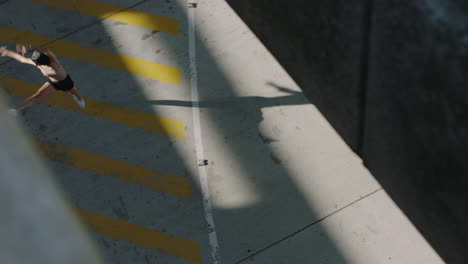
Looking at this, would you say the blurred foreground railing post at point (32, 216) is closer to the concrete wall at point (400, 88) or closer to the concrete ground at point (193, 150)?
the concrete ground at point (193, 150)

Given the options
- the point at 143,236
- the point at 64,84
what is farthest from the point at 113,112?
the point at 143,236

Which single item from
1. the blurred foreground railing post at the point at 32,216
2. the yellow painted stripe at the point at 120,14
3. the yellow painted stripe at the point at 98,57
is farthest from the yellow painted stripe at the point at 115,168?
the yellow painted stripe at the point at 120,14

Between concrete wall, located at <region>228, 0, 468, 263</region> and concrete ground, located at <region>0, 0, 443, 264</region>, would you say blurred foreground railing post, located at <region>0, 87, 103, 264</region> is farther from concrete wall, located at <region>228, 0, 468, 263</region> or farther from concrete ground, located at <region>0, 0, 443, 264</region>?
concrete wall, located at <region>228, 0, 468, 263</region>

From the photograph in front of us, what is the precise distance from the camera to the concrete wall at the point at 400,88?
519cm

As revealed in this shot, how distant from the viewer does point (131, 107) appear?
31.4ft

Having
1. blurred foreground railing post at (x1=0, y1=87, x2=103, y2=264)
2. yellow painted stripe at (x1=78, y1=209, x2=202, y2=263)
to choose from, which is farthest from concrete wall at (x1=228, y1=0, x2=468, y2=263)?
blurred foreground railing post at (x1=0, y1=87, x2=103, y2=264)

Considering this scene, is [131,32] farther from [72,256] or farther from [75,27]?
[72,256]

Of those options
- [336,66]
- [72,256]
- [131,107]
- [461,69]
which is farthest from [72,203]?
[461,69]

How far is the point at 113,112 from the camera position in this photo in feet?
31.4

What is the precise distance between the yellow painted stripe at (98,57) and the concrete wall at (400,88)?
7.49 feet

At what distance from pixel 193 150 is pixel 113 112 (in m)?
1.70

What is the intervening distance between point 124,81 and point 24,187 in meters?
2.44

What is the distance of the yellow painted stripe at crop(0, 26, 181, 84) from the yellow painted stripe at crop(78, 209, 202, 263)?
109 inches

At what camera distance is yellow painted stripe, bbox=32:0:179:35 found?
422 inches
